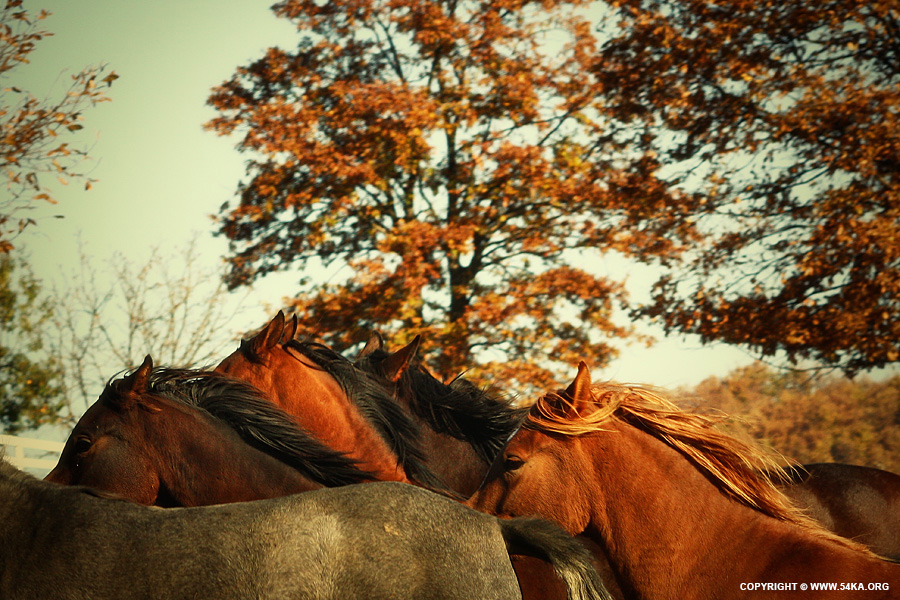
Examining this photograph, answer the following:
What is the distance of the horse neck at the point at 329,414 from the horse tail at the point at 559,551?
175cm

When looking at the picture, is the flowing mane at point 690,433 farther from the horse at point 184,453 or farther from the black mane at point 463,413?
the black mane at point 463,413

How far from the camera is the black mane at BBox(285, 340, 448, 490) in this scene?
184 inches

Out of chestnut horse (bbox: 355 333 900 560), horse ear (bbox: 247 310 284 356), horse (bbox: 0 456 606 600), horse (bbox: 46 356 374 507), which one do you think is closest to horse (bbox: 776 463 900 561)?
chestnut horse (bbox: 355 333 900 560)

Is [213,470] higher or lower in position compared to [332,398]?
lower

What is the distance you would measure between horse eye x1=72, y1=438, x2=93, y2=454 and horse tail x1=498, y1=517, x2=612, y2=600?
2014 millimetres

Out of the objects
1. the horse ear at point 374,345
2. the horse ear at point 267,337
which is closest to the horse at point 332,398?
the horse ear at point 267,337

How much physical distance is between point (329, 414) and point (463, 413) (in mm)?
1151

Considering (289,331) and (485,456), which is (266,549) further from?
(485,456)

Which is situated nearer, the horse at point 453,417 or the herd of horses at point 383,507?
the herd of horses at point 383,507

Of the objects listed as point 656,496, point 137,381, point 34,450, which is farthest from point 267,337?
point 34,450

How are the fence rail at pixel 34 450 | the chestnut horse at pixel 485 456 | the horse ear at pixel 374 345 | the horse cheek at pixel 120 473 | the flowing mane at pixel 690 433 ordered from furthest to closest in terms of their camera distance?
the fence rail at pixel 34 450 < the horse ear at pixel 374 345 < the chestnut horse at pixel 485 456 < the horse cheek at pixel 120 473 < the flowing mane at pixel 690 433

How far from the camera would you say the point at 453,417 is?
5531 millimetres

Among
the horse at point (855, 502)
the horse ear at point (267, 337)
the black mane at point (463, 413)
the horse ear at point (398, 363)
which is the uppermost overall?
the horse ear at point (267, 337)

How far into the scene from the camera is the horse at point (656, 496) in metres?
3.16
